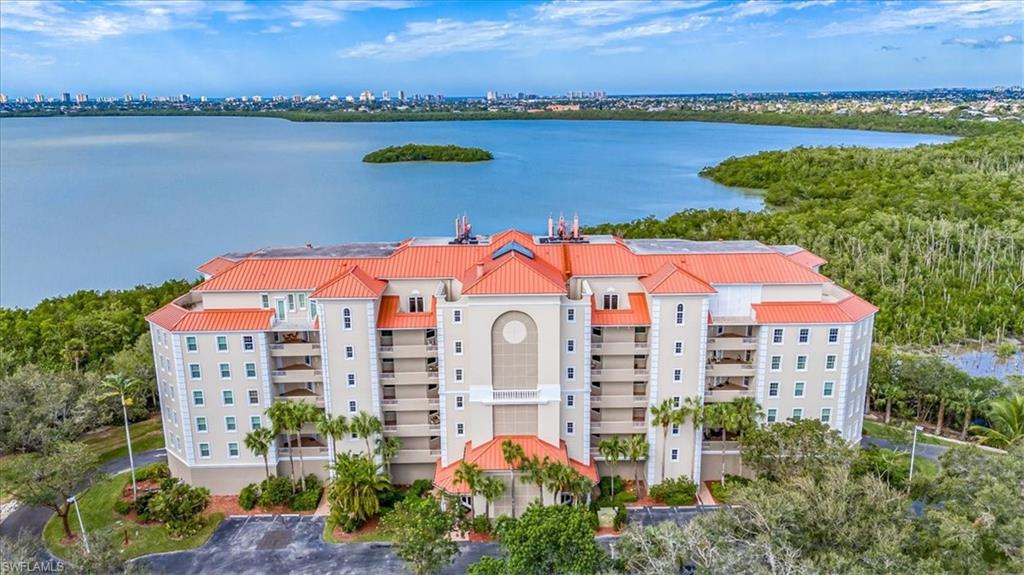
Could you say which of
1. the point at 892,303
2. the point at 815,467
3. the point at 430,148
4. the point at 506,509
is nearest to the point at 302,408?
the point at 506,509

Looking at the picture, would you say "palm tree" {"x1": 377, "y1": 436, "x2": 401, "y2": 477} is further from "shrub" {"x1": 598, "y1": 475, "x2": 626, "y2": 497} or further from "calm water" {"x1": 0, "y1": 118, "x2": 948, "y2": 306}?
"calm water" {"x1": 0, "y1": 118, "x2": 948, "y2": 306}

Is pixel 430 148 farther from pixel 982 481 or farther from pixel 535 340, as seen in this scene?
pixel 982 481

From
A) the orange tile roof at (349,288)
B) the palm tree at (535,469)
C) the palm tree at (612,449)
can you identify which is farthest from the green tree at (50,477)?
the palm tree at (612,449)

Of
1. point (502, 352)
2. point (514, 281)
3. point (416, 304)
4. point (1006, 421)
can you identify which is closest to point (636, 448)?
point (502, 352)

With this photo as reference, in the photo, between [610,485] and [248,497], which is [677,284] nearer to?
[610,485]

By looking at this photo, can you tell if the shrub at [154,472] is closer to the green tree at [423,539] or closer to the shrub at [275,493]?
the shrub at [275,493]

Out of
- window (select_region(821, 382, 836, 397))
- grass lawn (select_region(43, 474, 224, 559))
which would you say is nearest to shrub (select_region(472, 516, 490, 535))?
grass lawn (select_region(43, 474, 224, 559))
